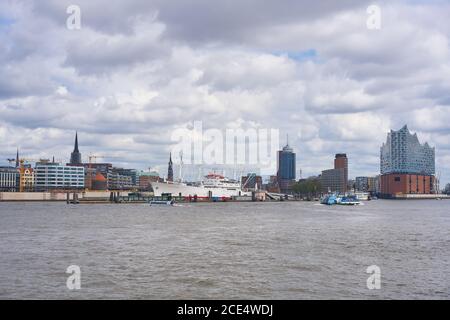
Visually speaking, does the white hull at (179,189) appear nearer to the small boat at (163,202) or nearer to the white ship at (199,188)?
the white ship at (199,188)

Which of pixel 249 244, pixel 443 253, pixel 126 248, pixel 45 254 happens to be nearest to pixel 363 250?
pixel 443 253

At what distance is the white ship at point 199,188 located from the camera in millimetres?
182250

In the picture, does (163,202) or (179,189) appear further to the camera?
(179,189)

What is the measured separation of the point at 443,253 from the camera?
36500mm

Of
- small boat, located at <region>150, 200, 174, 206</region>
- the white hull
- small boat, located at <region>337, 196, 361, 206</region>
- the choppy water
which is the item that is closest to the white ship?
the white hull

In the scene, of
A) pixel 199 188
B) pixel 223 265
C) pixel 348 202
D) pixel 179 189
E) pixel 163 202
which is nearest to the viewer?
pixel 223 265

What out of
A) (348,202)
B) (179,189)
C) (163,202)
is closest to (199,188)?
(179,189)

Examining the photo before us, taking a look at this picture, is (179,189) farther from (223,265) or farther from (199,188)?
(223,265)

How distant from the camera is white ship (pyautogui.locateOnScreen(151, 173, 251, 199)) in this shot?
598 ft

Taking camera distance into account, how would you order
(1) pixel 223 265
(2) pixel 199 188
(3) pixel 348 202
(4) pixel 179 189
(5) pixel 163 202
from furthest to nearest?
(2) pixel 199 188, (4) pixel 179 189, (3) pixel 348 202, (5) pixel 163 202, (1) pixel 223 265

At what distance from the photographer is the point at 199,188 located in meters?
187

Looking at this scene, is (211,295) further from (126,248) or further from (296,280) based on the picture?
(126,248)

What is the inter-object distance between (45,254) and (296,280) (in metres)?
16.6

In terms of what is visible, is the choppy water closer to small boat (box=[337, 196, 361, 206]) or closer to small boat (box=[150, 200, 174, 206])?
small boat (box=[150, 200, 174, 206])
